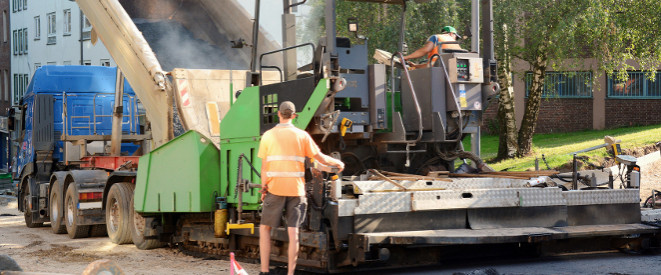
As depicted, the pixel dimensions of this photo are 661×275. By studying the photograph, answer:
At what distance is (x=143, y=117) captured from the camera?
13500 mm

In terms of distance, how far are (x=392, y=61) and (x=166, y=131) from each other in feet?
11.8

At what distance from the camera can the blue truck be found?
15.2m

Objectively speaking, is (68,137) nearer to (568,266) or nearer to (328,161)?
A: (328,161)

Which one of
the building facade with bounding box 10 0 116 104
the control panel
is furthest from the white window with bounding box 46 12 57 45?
the control panel

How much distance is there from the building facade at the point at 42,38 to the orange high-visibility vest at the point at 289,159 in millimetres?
35021

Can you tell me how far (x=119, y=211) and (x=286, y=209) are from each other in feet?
16.3

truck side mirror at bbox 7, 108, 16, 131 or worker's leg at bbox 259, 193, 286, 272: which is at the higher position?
truck side mirror at bbox 7, 108, 16, 131

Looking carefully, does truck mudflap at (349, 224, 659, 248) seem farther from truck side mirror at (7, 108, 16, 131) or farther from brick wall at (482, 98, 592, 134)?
brick wall at (482, 98, 592, 134)

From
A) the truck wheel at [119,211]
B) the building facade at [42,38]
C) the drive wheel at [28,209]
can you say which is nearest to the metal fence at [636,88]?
the drive wheel at [28,209]

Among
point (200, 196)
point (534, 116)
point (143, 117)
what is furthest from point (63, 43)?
point (200, 196)

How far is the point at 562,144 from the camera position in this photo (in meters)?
27.2

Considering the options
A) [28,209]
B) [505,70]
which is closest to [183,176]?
[28,209]

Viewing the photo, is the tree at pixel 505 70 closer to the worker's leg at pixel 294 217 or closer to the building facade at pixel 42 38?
the worker's leg at pixel 294 217

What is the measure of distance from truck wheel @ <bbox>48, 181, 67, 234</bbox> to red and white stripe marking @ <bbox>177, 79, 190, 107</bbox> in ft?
16.5
